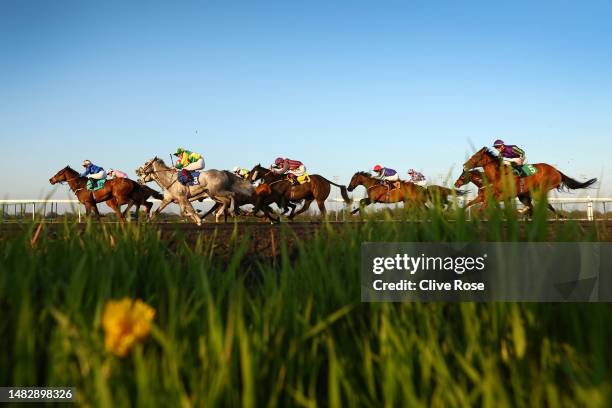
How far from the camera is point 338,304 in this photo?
236 cm

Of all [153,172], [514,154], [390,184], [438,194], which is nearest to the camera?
[438,194]

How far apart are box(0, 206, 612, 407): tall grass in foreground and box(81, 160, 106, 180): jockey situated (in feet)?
62.1

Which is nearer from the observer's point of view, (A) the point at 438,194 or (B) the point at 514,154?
(A) the point at 438,194

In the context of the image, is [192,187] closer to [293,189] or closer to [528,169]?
[293,189]

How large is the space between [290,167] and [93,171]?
763 cm

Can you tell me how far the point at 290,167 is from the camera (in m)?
21.4

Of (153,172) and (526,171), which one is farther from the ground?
(153,172)

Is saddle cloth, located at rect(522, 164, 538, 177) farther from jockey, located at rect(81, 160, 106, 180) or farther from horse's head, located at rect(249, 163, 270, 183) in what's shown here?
jockey, located at rect(81, 160, 106, 180)

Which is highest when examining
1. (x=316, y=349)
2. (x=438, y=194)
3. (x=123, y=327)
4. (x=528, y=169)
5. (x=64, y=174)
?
(x=64, y=174)

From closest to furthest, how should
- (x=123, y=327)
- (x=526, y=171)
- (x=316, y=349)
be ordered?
(x=123, y=327), (x=316, y=349), (x=526, y=171)

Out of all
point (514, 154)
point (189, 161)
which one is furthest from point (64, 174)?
point (514, 154)

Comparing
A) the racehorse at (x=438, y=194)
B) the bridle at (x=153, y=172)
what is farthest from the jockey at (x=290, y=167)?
the racehorse at (x=438, y=194)

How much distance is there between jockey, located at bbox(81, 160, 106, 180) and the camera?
66.5 ft

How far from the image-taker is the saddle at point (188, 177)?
17.5 m
